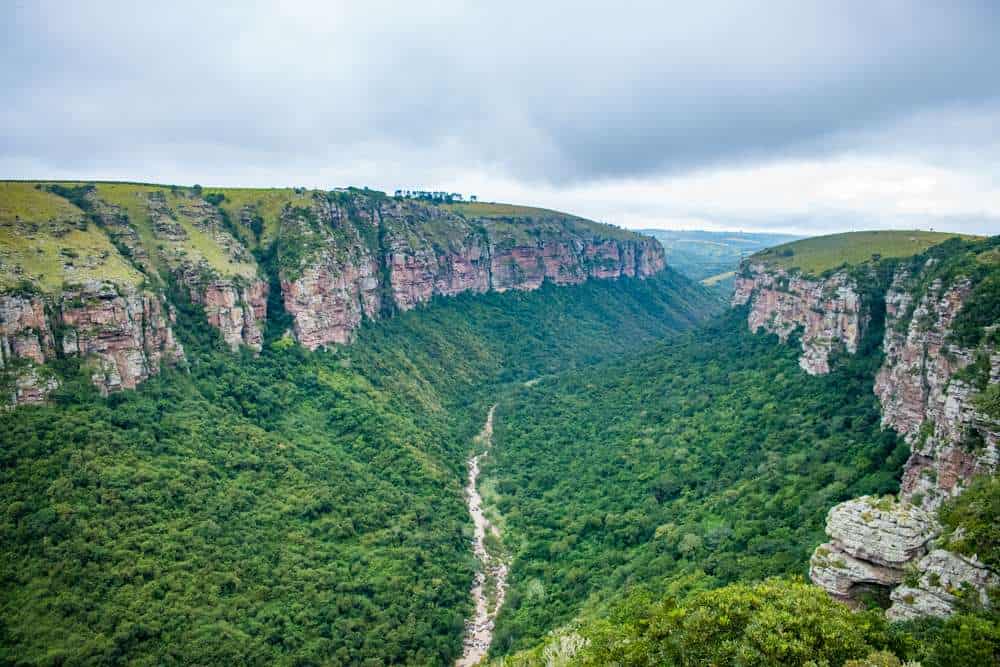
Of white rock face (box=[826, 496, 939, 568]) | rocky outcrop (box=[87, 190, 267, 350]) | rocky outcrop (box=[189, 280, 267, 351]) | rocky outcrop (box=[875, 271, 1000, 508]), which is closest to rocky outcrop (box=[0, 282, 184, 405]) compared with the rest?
rocky outcrop (box=[189, 280, 267, 351])

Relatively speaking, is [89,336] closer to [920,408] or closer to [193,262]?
[193,262]

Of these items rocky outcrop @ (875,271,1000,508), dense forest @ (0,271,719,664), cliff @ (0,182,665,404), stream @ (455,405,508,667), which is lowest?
stream @ (455,405,508,667)

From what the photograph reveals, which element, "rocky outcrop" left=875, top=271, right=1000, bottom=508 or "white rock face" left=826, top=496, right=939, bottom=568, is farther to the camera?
"rocky outcrop" left=875, top=271, right=1000, bottom=508

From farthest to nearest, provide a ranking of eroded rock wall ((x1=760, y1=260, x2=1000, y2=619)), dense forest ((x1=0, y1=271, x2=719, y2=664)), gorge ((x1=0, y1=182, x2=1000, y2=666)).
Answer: dense forest ((x1=0, y1=271, x2=719, y2=664)), gorge ((x1=0, y1=182, x2=1000, y2=666)), eroded rock wall ((x1=760, y1=260, x2=1000, y2=619))

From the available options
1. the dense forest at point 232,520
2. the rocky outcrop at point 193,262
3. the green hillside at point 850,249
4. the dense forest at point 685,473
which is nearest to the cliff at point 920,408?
the dense forest at point 685,473

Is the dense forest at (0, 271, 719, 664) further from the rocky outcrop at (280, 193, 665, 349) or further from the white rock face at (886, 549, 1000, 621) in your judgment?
the white rock face at (886, 549, 1000, 621)

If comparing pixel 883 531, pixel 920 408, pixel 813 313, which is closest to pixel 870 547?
pixel 883 531

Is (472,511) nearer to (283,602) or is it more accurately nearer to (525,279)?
(283,602)
